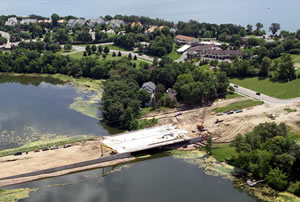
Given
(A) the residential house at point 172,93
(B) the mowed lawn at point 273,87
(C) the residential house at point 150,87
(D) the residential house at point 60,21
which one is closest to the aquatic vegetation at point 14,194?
(C) the residential house at point 150,87

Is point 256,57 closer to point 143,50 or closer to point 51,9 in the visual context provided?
point 143,50

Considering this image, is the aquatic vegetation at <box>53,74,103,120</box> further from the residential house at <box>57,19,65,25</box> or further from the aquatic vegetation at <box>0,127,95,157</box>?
the residential house at <box>57,19,65,25</box>

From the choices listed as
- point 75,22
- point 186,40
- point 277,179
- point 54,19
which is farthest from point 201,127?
point 54,19

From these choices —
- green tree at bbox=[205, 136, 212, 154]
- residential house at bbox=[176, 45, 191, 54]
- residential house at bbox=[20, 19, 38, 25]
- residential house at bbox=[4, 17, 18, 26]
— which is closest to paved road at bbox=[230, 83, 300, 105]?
green tree at bbox=[205, 136, 212, 154]

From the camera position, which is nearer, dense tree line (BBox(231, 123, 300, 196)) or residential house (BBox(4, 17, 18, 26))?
dense tree line (BBox(231, 123, 300, 196))

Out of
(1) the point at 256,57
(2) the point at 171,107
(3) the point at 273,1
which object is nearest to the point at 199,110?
(2) the point at 171,107
